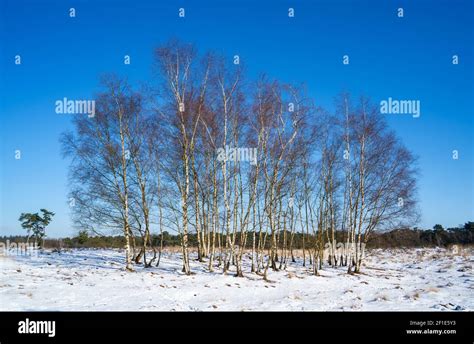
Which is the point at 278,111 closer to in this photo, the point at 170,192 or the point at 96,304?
the point at 170,192

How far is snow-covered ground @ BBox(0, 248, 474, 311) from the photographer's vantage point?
39.4ft

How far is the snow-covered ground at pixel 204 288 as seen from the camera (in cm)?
1202

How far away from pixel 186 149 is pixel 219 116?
8.43 ft

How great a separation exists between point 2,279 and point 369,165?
1944 cm

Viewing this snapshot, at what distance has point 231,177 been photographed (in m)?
20.2

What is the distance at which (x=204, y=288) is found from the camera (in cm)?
1541

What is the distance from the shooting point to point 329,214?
27047 millimetres

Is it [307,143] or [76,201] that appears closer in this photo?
[76,201]

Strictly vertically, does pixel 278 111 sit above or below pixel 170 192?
above

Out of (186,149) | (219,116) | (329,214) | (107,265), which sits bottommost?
(107,265)

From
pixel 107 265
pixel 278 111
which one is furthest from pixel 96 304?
pixel 278 111
